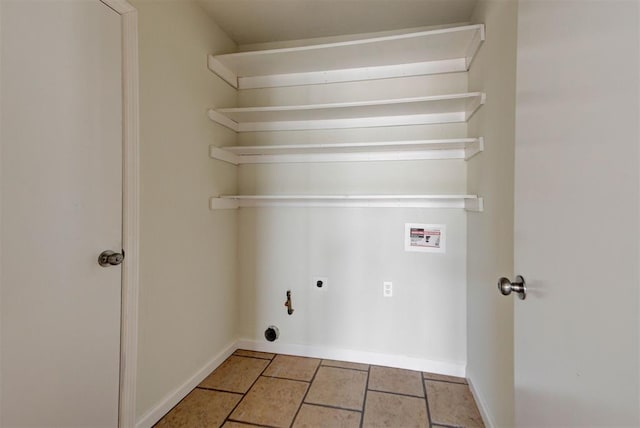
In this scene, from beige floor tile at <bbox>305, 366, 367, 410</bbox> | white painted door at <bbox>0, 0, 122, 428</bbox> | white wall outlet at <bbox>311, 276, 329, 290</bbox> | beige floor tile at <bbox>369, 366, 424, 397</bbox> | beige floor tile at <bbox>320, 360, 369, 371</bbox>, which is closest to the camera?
white painted door at <bbox>0, 0, 122, 428</bbox>

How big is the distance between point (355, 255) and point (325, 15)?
1.65 meters

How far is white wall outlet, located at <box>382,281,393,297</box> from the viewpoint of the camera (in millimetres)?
2131

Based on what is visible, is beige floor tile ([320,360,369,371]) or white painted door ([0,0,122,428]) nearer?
white painted door ([0,0,122,428])

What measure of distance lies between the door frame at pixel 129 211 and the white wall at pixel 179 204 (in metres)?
0.07

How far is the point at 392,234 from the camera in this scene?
6.96 feet

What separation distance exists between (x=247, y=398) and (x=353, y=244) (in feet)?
3.92

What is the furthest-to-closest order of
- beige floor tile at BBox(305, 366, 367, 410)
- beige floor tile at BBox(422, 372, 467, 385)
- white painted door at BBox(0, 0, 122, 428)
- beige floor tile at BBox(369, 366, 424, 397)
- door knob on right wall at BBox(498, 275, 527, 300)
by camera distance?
beige floor tile at BBox(422, 372, 467, 385)
beige floor tile at BBox(369, 366, 424, 397)
beige floor tile at BBox(305, 366, 367, 410)
white painted door at BBox(0, 0, 122, 428)
door knob on right wall at BBox(498, 275, 527, 300)

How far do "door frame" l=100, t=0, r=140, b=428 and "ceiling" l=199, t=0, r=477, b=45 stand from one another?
76cm

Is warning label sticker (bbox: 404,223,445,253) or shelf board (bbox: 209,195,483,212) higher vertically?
shelf board (bbox: 209,195,483,212)

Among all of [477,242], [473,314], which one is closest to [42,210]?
[477,242]

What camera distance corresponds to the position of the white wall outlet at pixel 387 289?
213 cm

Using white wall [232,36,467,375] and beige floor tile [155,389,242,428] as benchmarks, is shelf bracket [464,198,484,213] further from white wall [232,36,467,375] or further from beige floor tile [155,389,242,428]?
beige floor tile [155,389,242,428]

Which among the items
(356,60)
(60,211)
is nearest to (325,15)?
(356,60)

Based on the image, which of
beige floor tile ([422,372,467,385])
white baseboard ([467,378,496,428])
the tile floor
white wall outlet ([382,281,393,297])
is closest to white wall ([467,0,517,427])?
white baseboard ([467,378,496,428])
